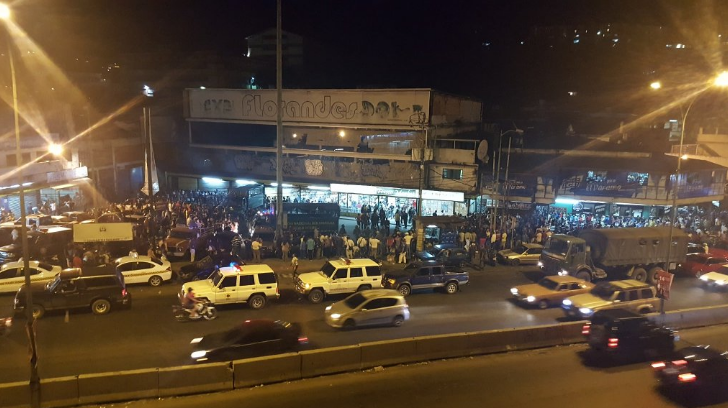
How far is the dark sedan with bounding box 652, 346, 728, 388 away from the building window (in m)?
21.0

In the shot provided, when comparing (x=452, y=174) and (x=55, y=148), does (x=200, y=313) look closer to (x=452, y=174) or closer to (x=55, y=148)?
(x=452, y=174)

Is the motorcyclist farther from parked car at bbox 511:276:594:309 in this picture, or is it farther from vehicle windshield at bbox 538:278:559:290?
vehicle windshield at bbox 538:278:559:290

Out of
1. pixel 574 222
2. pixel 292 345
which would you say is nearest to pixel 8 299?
pixel 292 345

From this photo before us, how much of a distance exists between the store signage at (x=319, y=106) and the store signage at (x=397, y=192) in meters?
4.91

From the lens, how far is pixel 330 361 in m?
12.4

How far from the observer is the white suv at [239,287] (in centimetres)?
1678

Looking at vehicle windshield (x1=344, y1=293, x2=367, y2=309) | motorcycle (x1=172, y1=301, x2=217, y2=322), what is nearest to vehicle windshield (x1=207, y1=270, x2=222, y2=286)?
motorcycle (x1=172, y1=301, x2=217, y2=322)

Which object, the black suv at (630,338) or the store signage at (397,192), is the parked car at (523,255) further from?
the black suv at (630,338)

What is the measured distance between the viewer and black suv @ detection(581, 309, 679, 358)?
44.8 ft

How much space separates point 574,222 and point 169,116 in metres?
35.0

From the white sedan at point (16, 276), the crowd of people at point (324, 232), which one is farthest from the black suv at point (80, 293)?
the crowd of people at point (324, 232)

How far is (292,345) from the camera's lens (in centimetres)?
1304

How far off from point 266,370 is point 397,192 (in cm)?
2356

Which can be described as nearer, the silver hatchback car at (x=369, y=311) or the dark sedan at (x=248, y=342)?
the dark sedan at (x=248, y=342)
